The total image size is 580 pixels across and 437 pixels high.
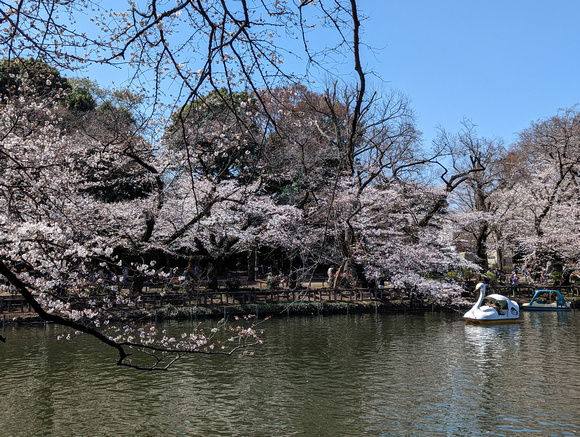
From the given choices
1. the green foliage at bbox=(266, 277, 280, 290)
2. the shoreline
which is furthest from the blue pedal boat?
the green foliage at bbox=(266, 277, 280, 290)

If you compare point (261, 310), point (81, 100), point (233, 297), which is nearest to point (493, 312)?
point (261, 310)

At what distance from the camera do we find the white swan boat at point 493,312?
18328 millimetres

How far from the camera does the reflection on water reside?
25.3 ft

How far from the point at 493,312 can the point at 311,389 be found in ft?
36.9

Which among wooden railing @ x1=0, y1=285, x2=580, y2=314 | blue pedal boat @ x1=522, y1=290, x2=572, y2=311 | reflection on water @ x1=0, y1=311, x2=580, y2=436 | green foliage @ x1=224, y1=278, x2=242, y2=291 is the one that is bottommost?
reflection on water @ x1=0, y1=311, x2=580, y2=436

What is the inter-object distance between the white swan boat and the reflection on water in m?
3.08

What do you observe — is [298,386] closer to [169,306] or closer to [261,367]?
[261,367]

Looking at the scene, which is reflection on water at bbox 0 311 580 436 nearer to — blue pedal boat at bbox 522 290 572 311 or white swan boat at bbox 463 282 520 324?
white swan boat at bbox 463 282 520 324

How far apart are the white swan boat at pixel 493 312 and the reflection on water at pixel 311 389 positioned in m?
3.08

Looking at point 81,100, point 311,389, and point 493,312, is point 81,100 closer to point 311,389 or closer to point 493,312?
point 493,312

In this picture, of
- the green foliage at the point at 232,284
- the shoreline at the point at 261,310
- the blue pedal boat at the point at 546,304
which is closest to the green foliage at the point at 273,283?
the green foliage at the point at 232,284

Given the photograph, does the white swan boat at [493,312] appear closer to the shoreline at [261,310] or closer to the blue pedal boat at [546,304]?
the shoreline at [261,310]

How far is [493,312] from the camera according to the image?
1847 centimetres

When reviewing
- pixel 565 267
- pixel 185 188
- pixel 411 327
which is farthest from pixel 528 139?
pixel 185 188
